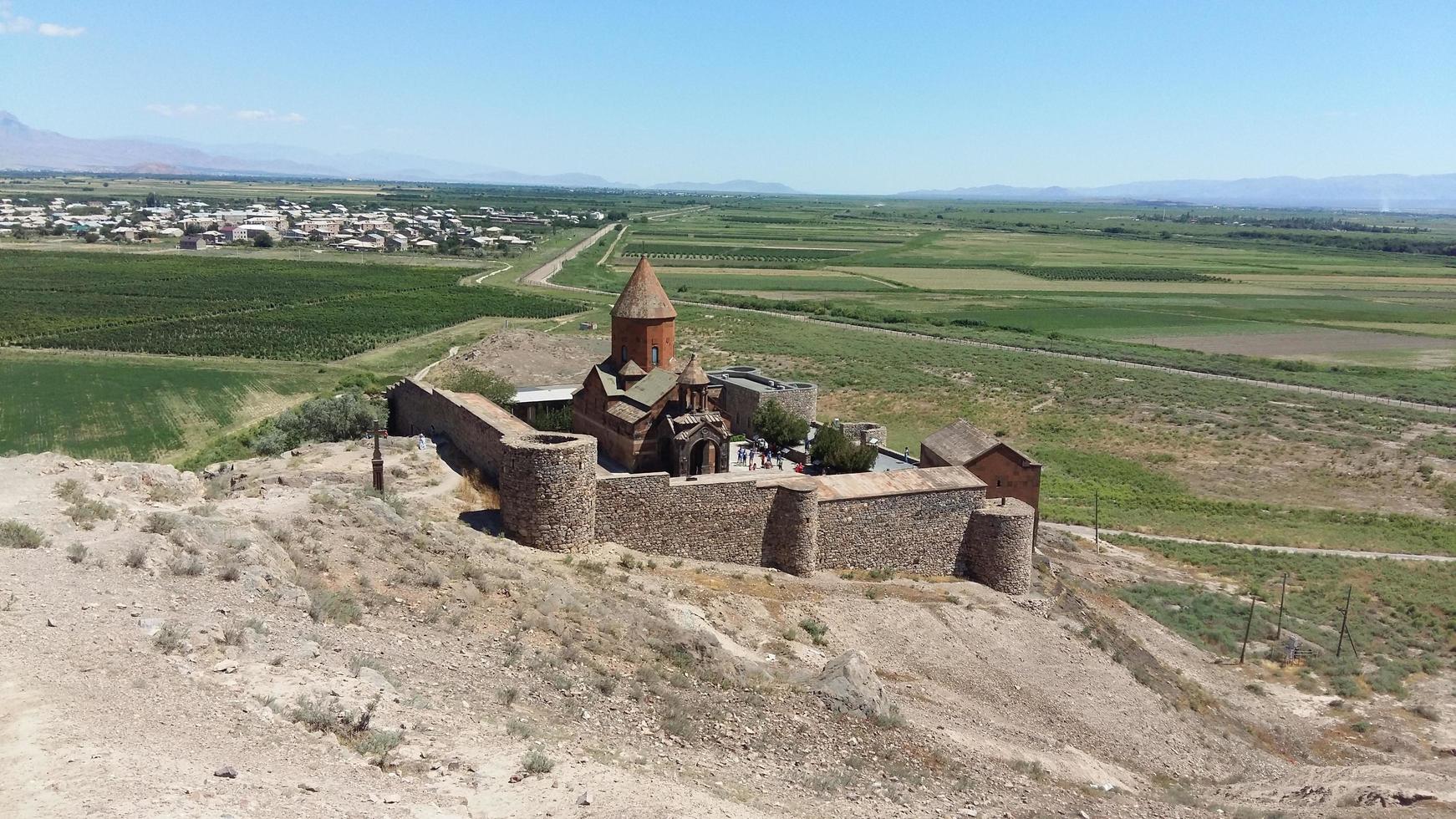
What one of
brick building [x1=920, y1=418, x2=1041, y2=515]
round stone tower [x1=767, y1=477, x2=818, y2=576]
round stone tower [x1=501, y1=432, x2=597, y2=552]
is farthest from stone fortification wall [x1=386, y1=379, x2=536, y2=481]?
brick building [x1=920, y1=418, x2=1041, y2=515]

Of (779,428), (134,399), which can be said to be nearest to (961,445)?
(779,428)

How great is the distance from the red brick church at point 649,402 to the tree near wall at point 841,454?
2656mm

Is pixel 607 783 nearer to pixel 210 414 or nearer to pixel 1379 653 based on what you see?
pixel 1379 653

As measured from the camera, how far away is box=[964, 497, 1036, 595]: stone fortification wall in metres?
18.7

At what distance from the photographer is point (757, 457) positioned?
24.2m

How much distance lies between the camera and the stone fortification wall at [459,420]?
18.2 meters

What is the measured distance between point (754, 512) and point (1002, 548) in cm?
522

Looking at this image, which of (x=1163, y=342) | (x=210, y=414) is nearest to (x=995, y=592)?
(x=210, y=414)

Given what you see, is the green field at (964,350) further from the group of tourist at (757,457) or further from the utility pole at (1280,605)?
the group of tourist at (757,457)

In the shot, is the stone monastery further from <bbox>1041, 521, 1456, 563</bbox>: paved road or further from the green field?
the green field

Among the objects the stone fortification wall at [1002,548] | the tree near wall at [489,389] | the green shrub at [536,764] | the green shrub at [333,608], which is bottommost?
the stone fortification wall at [1002,548]

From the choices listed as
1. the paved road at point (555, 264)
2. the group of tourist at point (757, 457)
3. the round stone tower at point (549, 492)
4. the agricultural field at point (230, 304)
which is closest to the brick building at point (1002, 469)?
the group of tourist at point (757, 457)

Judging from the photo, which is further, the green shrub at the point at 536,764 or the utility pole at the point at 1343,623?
the utility pole at the point at 1343,623

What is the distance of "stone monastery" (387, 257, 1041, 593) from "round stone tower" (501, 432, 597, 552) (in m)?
0.02
